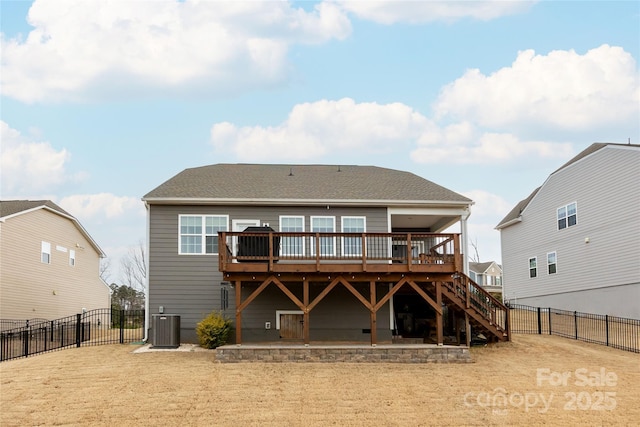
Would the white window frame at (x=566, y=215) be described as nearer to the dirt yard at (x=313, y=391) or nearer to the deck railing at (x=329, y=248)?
the deck railing at (x=329, y=248)

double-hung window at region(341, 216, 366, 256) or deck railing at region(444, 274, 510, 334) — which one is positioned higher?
double-hung window at region(341, 216, 366, 256)

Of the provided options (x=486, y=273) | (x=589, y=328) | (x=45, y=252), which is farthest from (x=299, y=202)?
(x=486, y=273)

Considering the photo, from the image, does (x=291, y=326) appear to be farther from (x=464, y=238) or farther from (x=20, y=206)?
(x=20, y=206)

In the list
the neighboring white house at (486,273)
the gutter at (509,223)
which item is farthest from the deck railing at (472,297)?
the neighboring white house at (486,273)

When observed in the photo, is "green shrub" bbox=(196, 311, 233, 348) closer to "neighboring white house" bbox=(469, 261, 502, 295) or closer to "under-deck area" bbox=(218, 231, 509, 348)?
"under-deck area" bbox=(218, 231, 509, 348)

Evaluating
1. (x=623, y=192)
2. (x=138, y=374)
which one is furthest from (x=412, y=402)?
(x=623, y=192)

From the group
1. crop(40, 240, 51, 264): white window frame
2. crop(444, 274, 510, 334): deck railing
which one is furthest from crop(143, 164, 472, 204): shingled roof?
crop(40, 240, 51, 264): white window frame

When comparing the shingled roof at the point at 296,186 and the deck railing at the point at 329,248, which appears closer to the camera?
the deck railing at the point at 329,248

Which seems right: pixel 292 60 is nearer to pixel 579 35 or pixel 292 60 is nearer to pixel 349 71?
pixel 349 71

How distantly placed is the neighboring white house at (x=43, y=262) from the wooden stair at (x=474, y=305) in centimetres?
1695

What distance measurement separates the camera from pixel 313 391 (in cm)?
1497

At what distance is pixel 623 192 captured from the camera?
85.7 feet

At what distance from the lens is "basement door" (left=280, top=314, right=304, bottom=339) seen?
21.1 meters

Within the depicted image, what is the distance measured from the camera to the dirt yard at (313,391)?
13.2 m
